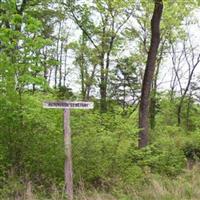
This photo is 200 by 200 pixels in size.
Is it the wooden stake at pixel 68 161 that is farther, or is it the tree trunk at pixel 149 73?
the tree trunk at pixel 149 73

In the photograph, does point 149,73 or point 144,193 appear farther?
point 149,73

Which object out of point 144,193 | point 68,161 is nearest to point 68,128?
point 68,161

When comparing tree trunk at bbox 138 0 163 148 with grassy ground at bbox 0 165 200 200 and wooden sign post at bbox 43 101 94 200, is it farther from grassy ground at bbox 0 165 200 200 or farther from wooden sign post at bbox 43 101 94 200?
wooden sign post at bbox 43 101 94 200

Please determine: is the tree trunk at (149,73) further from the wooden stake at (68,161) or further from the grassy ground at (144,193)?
the wooden stake at (68,161)

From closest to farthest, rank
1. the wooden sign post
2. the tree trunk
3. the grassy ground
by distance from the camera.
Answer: the wooden sign post
the grassy ground
the tree trunk

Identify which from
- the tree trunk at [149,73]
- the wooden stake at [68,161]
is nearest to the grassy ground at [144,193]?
the wooden stake at [68,161]

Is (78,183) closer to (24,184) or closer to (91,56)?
(24,184)

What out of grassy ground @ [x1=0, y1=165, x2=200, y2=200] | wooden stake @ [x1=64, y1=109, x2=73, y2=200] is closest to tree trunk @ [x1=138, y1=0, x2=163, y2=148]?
grassy ground @ [x1=0, y1=165, x2=200, y2=200]

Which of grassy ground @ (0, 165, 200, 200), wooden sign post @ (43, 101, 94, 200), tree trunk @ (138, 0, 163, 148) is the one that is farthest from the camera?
tree trunk @ (138, 0, 163, 148)

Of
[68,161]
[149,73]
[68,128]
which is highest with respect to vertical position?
[149,73]

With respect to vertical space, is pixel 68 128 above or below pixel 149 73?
below

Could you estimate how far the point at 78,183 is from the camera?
29.0ft

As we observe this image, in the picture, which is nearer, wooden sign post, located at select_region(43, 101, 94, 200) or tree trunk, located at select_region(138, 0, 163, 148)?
wooden sign post, located at select_region(43, 101, 94, 200)

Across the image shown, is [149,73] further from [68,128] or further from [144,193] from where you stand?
[68,128]
